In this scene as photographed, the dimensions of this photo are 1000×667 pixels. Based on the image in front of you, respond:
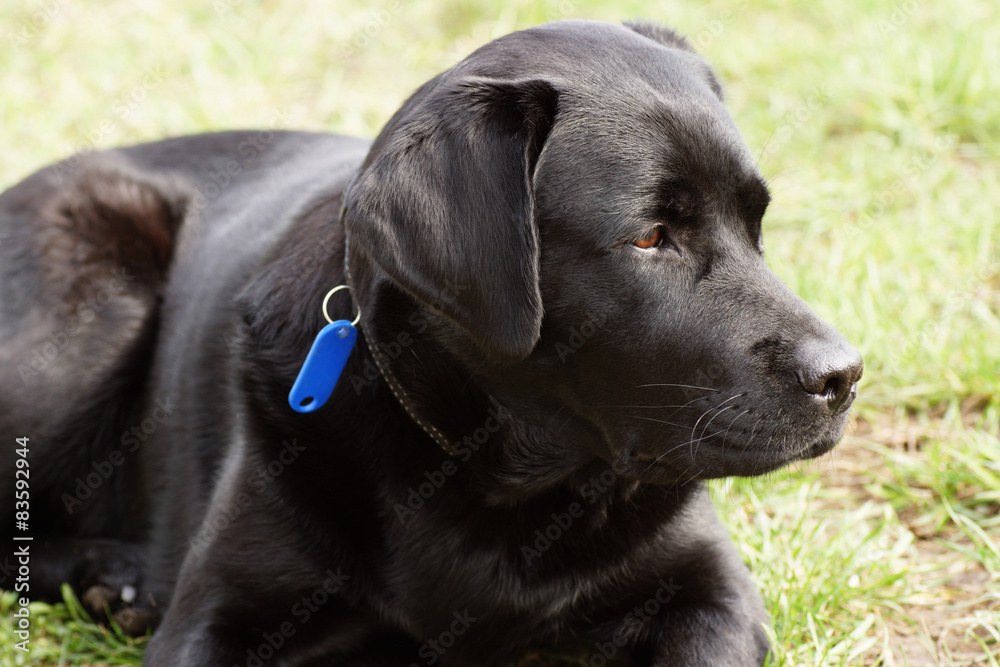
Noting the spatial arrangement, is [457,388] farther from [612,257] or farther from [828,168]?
[828,168]

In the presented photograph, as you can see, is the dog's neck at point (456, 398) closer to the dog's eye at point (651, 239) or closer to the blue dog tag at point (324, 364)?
the blue dog tag at point (324, 364)

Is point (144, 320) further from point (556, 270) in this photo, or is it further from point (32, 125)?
point (32, 125)

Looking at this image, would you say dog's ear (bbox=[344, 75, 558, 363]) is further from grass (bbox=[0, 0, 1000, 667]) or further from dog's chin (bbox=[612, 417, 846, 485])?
grass (bbox=[0, 0, 1000, 667])

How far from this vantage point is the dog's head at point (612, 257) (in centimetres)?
215

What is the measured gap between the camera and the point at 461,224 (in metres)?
2.15

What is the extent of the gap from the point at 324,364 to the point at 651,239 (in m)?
0.77

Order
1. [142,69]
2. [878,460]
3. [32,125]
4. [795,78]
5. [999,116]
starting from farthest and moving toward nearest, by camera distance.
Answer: [142,69] < [32,125] < [795,78] < [999,116] < [878,460]

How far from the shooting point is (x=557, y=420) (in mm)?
2438

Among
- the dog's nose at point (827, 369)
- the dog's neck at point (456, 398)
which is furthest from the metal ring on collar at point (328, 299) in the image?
the dog's nose at point (827, 369)

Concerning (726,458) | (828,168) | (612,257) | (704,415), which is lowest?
(828,168)

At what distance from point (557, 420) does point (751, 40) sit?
4.27 m

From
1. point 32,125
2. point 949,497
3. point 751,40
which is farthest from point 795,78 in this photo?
point 32,125

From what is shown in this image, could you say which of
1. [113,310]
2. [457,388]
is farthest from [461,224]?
[113,310]

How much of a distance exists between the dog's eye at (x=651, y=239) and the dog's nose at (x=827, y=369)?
1.18ft
